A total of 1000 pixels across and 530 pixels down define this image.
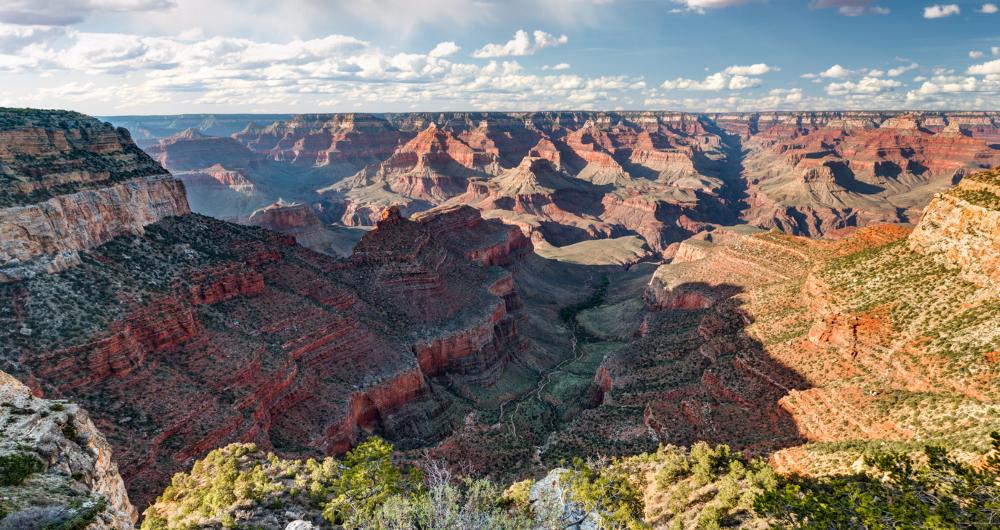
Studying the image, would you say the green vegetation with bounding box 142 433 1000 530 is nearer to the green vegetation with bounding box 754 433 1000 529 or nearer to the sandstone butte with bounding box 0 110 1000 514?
the green vegetation with bounding box 754 433 1000 529

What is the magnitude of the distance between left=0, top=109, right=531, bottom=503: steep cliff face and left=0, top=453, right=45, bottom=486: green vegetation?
1560 cm

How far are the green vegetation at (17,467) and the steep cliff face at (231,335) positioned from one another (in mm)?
15596

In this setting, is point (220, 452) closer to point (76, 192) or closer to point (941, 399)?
point (76, 192)

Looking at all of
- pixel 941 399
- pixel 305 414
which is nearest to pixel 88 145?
pixel 305 414

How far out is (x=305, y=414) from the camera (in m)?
46.7

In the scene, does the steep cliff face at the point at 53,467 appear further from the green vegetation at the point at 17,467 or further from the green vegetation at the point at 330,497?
the green vegetation at the point at 330,497

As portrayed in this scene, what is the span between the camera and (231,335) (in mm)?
46375

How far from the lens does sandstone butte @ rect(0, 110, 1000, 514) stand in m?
33.8

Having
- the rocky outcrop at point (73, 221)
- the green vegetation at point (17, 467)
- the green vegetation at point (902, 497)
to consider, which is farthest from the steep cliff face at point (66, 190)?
the green vegetation at point (902, 497)

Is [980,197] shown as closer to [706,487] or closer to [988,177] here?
[988,177]

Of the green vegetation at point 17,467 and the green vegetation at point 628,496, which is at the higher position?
the green vegetation at point 17,467

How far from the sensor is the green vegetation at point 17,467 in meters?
17.2

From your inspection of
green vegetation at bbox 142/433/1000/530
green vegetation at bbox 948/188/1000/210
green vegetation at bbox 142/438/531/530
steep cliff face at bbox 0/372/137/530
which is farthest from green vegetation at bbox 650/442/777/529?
green vegetation at bbox 948/188/1000/210

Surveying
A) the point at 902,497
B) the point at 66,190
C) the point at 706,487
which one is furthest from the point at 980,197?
the point at 66,190
